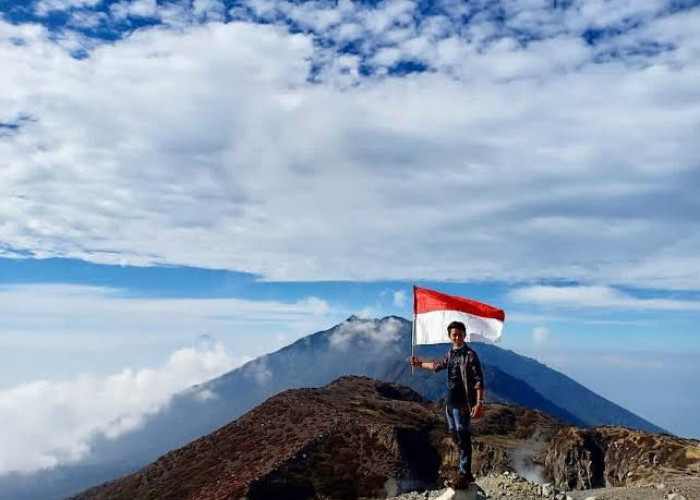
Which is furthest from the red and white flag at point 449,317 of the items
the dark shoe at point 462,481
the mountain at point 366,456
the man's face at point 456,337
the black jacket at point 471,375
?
the mountain at point 366,456

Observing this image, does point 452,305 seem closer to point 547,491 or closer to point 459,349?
point 459,349

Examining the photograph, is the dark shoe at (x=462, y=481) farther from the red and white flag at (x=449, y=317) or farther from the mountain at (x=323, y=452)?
the mountain at (x=323, y=452)

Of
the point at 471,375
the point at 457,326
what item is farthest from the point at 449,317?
the point at 471,375

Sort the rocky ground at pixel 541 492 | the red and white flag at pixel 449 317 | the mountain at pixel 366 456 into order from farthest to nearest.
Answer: the mountain at pixel 366 456, the rocky ground at pixel 541 492, the red and white flag at pixel 449 317

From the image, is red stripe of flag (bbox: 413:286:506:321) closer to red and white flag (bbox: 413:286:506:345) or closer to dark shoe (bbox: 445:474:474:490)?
red and white flag (bbox: 413:286:506:345)

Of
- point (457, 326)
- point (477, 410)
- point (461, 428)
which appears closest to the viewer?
point (477, 410)

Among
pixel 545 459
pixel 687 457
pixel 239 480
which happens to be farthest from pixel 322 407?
pixel 687 457

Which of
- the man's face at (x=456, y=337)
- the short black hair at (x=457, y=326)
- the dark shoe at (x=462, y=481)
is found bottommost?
the dark shoe at (x=462, y=481)

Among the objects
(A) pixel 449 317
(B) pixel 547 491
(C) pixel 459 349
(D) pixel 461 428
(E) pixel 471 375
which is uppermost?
(A) pixel 449 317
